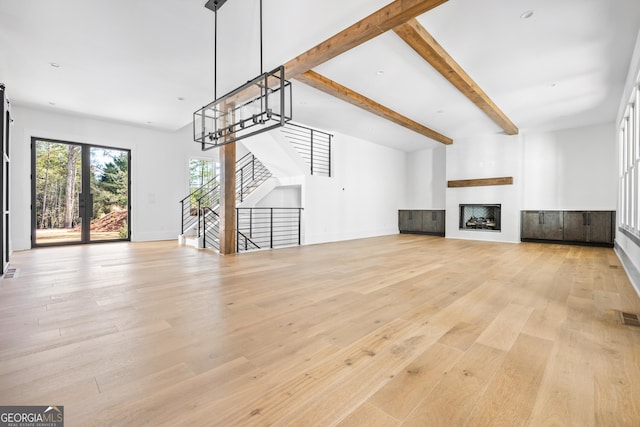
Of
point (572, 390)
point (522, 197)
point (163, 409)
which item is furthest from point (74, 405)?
point (522, 197)

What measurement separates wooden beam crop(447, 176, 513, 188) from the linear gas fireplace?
665 mm

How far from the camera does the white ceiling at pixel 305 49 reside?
303 cm

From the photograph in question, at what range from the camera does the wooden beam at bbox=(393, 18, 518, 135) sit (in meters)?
3.23

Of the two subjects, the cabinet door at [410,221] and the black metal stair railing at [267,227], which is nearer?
the black metal stair railing at [267,227]

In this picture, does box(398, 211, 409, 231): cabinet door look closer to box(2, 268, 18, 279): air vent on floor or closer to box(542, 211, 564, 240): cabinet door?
box(542, 211, 564, 240): cabinet door

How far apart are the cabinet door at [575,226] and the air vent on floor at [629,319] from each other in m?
5.91

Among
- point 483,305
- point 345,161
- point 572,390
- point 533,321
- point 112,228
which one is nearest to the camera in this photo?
point 572,390

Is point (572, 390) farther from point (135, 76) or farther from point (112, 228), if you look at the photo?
point (112, 228)

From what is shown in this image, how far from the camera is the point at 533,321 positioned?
88.4 inches

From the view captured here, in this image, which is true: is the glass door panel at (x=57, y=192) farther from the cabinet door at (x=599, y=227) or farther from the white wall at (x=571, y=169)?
the cabinet door at (x=599, y=227)

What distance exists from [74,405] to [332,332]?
1376mm

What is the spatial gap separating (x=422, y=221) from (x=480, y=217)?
5.78 feet

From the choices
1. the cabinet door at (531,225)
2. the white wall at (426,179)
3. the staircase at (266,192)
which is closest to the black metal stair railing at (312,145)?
the staircase at (266,192)

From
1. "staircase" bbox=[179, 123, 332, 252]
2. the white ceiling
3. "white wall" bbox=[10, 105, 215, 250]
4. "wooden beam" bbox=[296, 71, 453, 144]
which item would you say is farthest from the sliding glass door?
"wooden beam" bbox=[296, 71, 453, 144]
